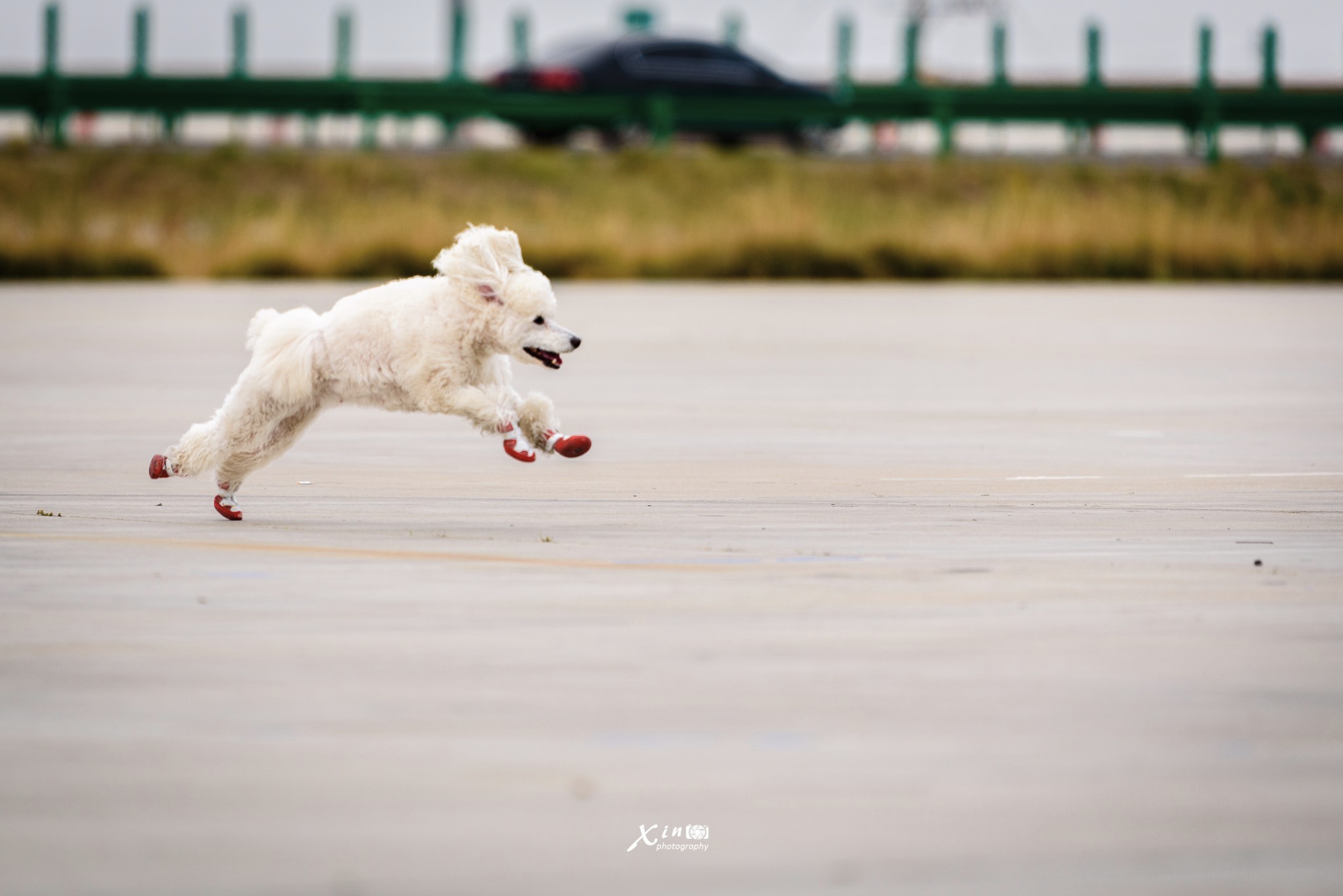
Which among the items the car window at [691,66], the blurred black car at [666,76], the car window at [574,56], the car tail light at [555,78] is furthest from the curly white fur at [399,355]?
the car window at [691,66]

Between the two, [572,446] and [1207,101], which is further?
[1207,101]

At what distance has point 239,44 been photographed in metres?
32.9

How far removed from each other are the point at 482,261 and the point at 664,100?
26.0 metres

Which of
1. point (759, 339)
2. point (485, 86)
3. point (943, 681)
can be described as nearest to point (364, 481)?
point (943, 681)

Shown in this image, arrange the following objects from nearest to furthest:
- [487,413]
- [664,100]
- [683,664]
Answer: [683,664]
[487,413]
[664,100]

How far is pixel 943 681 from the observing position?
4.04m

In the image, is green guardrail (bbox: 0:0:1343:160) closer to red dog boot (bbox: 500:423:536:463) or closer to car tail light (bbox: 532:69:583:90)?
car tail light (bbox: 532:69:583:90)

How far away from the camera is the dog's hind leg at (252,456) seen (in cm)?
638

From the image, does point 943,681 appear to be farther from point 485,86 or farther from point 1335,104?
point 1335,104

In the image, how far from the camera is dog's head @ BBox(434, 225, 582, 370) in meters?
6.37

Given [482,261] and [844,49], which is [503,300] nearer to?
[482,261]

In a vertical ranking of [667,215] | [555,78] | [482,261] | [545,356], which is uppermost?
[555,78]

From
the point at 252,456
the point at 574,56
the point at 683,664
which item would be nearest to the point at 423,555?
the point at 252,456

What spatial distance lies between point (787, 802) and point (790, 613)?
60.2 inches
